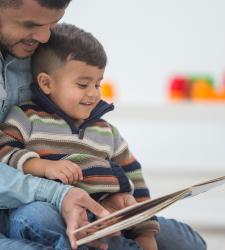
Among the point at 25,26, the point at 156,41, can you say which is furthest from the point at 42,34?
the point at 156,41

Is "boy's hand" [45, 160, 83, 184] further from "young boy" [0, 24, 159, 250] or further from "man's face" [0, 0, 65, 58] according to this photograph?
"man's face" [0, 0, 65, 58]

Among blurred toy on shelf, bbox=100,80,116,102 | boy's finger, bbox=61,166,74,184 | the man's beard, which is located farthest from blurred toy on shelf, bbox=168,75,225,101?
boy's finger, bbox=61,166,74,184

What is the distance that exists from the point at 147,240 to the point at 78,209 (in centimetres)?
29

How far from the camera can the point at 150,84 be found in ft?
14.0

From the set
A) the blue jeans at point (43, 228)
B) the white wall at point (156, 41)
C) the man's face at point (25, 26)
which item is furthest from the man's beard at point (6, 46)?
the white wall at point (156, 41)

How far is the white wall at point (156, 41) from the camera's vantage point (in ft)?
13.9

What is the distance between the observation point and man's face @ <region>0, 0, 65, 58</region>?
1.54m

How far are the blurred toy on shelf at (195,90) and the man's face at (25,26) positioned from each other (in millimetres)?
2510

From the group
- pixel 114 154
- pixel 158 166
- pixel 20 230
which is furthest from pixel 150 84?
pixel 20 230

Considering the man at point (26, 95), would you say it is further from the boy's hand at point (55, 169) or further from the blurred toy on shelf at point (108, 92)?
the blurred toy on shelf at point (108, 92)

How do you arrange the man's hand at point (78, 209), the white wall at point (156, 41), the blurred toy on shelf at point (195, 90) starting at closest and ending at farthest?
1. the man's hand at point (78, 209)
2. the blurred toy on shelf at point (195, 90)
3. the white wall at point (156, 41)

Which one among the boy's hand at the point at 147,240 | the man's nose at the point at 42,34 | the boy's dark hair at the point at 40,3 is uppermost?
the boy's dark hair at the point at 40,3

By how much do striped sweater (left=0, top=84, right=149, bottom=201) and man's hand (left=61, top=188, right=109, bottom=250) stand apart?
105 mm

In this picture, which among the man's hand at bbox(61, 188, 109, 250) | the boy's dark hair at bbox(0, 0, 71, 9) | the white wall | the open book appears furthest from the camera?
the white wall
